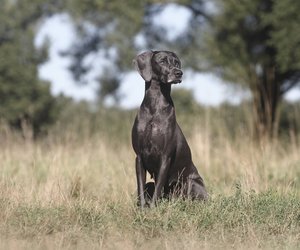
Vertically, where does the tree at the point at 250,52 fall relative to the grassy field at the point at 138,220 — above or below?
above

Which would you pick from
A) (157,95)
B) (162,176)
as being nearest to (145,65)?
(157,95)

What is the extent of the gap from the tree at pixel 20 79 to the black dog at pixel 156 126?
528 inches

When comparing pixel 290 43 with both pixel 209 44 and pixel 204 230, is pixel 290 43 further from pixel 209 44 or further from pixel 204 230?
pixel 204 230

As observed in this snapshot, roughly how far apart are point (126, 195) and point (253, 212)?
1.44 m

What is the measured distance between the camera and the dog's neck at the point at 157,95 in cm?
686

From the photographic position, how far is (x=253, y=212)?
6.47 meters

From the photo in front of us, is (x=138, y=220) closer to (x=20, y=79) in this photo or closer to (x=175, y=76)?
(x=175, y=76)

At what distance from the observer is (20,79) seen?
70.3 ft

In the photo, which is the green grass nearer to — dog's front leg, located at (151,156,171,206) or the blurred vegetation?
dog's front leg, located at (151,156,171,206)

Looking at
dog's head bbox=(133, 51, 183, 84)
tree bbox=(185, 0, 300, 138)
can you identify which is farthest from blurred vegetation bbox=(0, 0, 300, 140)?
dog's head bbox=(133, 51, 183, 84)

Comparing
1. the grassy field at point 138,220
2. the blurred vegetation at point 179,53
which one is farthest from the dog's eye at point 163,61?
the blurred vegetation at point 179,53

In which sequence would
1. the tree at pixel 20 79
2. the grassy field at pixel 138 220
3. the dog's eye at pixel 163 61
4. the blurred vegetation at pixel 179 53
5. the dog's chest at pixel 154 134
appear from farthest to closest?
the tree at pixel 20 79, the blurred vegetation at pixel 179 53, the dog's eye at pixel 163 61, the dog's chest at pixel 154 134, the grassy field at pixel 138 220

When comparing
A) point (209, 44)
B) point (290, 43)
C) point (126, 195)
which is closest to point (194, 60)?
point (209, 44)

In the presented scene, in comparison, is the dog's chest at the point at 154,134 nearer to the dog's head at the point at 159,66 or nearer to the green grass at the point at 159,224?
the dog's head at the point at 159,66
